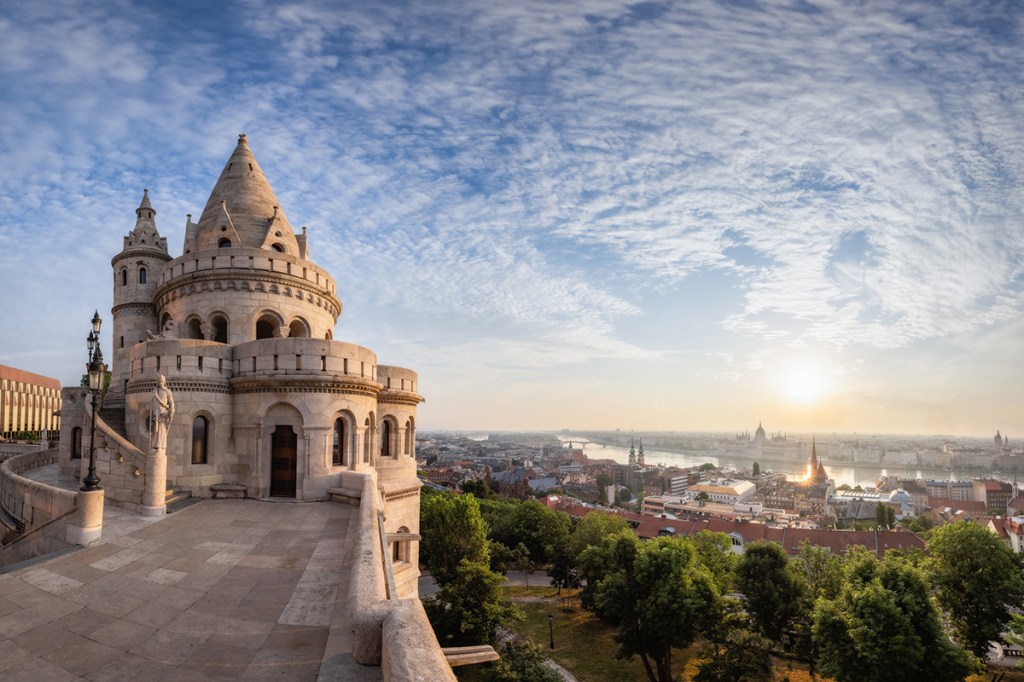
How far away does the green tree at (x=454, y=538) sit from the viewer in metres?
33.9

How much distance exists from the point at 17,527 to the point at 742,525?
74.1 m

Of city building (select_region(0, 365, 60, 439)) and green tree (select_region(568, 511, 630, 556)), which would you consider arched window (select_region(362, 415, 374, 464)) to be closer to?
green tree (select_region(568, 511, 630, 556))

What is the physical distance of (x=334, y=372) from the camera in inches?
761

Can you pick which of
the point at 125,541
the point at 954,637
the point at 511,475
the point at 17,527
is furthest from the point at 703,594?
the point at 511,475

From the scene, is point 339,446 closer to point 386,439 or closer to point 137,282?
point 386,439

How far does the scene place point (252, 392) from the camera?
759 inches

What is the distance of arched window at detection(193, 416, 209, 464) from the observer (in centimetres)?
1906

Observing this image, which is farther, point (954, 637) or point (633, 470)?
point (633, 470)

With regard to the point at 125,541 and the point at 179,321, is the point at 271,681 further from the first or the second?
the point at 179,321

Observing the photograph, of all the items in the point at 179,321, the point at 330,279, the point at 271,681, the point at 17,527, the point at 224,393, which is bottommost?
the point at 17,527

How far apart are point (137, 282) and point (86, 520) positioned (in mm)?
21759

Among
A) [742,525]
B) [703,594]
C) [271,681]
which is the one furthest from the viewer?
[742,525]

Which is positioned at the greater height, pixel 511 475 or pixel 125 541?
pixel 125 541

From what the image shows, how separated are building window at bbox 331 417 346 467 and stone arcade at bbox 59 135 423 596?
0.23 ft
